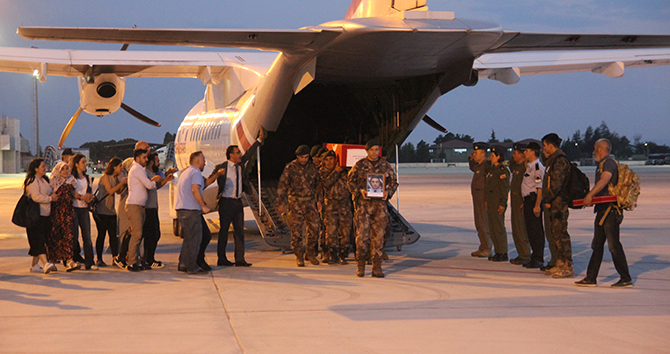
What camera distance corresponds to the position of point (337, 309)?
18.7 ft

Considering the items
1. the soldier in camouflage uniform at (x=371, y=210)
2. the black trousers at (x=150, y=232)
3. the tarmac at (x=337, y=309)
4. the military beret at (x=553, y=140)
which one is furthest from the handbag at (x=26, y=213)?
the military beret at (x=553, y=140)

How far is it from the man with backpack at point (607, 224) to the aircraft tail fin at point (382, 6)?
259 cm

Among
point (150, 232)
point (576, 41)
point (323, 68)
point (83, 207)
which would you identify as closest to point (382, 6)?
point (323, 68)

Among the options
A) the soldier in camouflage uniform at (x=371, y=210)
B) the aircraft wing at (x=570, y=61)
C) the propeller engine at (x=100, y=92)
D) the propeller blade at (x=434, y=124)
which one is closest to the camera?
the soldier in camouflage uniform at (x=371, y=210)

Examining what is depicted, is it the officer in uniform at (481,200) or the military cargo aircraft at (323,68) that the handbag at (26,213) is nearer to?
the military cargo aircraft at (323,68)

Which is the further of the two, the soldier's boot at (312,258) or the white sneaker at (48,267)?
the soldier's boot at (312,258)

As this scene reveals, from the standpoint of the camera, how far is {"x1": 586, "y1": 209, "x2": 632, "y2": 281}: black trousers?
6531mm

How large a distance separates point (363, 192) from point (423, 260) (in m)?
1.99

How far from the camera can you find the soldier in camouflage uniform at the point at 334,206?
8484mm

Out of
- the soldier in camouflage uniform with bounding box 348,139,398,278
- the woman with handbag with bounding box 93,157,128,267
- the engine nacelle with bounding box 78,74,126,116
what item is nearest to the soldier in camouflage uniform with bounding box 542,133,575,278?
the soldier in camouflage uniform with bounding box 348,139,398,278

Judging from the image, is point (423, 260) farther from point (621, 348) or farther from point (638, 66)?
point (638, 66)

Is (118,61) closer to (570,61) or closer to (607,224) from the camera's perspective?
(570,61)

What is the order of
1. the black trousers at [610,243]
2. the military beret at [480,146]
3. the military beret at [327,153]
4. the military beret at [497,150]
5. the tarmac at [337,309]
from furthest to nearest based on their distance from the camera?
the military beret at [480,146] → the military beret at [497,150] → the military beret at [327,153] → the black trousers at [610,243] → the tarmac at [337,309]

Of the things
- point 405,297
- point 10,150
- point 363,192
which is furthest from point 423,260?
point 10,150
